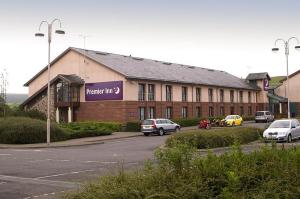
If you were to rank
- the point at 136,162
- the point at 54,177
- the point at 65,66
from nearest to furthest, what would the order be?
the point at 54,177 < the point at 136,162 < the point at 65,66

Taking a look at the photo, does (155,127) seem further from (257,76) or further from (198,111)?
(257,76)

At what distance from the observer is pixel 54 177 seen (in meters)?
14.1

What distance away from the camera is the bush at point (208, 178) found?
6.81 m

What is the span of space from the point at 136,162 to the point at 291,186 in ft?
38.8

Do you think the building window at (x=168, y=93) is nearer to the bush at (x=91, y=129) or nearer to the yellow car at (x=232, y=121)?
the yellow car at (x=232, y=121)

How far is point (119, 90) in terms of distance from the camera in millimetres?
48094

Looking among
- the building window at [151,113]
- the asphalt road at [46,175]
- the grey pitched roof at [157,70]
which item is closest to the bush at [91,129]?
the grey pitched roof at [157,70]

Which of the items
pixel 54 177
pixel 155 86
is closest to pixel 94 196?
pixel 54 177

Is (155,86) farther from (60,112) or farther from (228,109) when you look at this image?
(228,109)

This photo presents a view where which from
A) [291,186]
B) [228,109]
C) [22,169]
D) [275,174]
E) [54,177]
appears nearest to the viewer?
[291,186]

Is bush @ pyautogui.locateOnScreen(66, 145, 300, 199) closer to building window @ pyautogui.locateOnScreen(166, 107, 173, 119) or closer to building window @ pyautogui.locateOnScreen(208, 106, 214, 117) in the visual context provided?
building window @ pyautogui.locateOnScreen(166, 107, 173, 119)

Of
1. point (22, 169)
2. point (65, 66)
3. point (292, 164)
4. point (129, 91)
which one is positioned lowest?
point (22, 169)

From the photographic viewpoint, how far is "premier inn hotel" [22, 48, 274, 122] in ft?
160

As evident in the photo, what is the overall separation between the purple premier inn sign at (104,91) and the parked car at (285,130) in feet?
73.5
